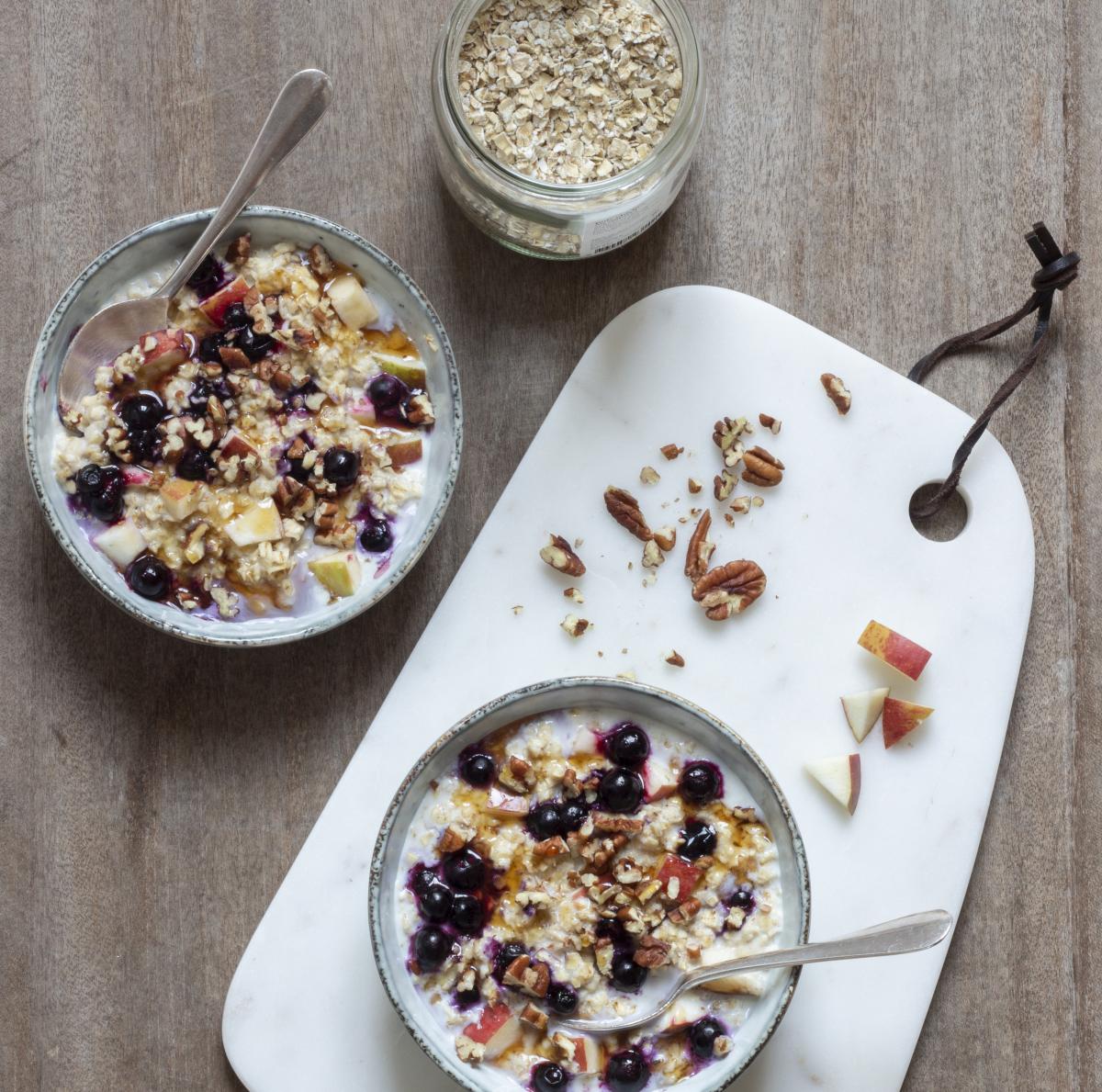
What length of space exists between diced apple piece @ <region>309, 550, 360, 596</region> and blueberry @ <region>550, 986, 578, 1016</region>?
0.55 m

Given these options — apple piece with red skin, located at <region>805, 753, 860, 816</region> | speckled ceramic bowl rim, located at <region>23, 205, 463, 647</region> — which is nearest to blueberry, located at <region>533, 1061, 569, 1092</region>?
apple piece with red skin, located at <region>805, 753, 860, 816</region>

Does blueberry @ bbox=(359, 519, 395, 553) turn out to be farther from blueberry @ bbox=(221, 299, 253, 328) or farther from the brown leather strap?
the brown leather strap

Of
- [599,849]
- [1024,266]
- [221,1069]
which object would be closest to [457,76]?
[1024,266]

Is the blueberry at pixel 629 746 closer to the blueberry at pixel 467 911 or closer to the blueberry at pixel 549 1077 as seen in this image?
the blueberry at pixel 467 911

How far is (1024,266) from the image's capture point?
158 cm

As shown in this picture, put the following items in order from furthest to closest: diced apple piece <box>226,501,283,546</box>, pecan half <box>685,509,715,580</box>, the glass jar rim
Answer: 1. pecan half <box>685,509,715,580</box>
2. diced apple piece <box>226,501,283,546</box>
3. the glass jar rim

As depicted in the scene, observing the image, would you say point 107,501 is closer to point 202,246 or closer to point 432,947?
point 202,246

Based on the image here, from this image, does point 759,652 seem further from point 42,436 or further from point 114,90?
point 114,90

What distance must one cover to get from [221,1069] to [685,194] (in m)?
1.34

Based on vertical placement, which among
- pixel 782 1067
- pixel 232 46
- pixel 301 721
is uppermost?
pixel 232 46

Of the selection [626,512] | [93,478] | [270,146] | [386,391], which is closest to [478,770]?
[626,512]

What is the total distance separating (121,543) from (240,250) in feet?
1.32

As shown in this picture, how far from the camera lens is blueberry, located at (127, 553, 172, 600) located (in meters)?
1.40

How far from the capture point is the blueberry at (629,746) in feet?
4.61
